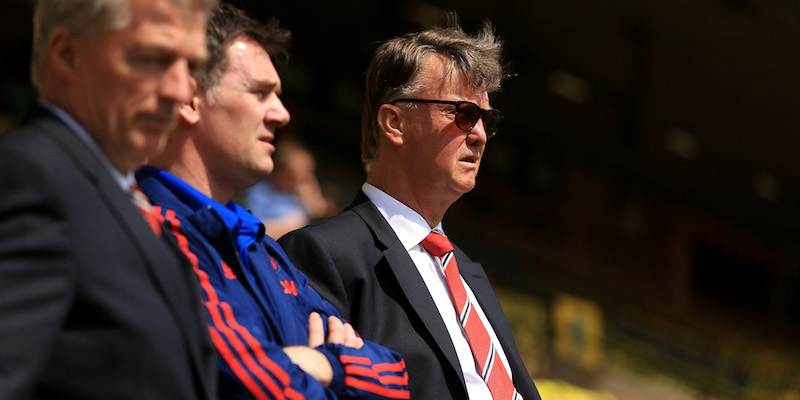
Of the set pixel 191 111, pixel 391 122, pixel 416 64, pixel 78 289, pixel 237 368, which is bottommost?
Answer: pixel 237 368

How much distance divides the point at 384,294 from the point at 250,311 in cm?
55

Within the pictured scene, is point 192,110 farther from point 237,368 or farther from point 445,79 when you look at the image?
point 445,79

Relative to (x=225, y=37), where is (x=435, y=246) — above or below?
below

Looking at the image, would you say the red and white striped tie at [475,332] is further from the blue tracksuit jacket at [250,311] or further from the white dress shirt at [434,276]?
the blue tracksuit jacket at [250,311]

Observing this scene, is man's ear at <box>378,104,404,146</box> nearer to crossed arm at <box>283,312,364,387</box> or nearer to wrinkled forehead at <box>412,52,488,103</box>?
wrinkled forehead at <box>412,52,488,103</box>

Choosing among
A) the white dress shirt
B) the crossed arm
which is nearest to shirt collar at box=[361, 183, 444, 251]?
the white dress shirt

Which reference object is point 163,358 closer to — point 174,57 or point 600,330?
point 174,57

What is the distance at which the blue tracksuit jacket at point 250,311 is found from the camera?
60.3 inches

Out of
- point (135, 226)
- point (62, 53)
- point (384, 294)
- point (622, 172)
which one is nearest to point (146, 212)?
point (135, 226)

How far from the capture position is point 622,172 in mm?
10172

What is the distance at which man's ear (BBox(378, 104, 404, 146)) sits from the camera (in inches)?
97.7

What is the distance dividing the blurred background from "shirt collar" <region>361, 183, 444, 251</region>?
335 centimetres

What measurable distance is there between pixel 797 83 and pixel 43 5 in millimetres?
8232

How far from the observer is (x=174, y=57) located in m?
1.34
